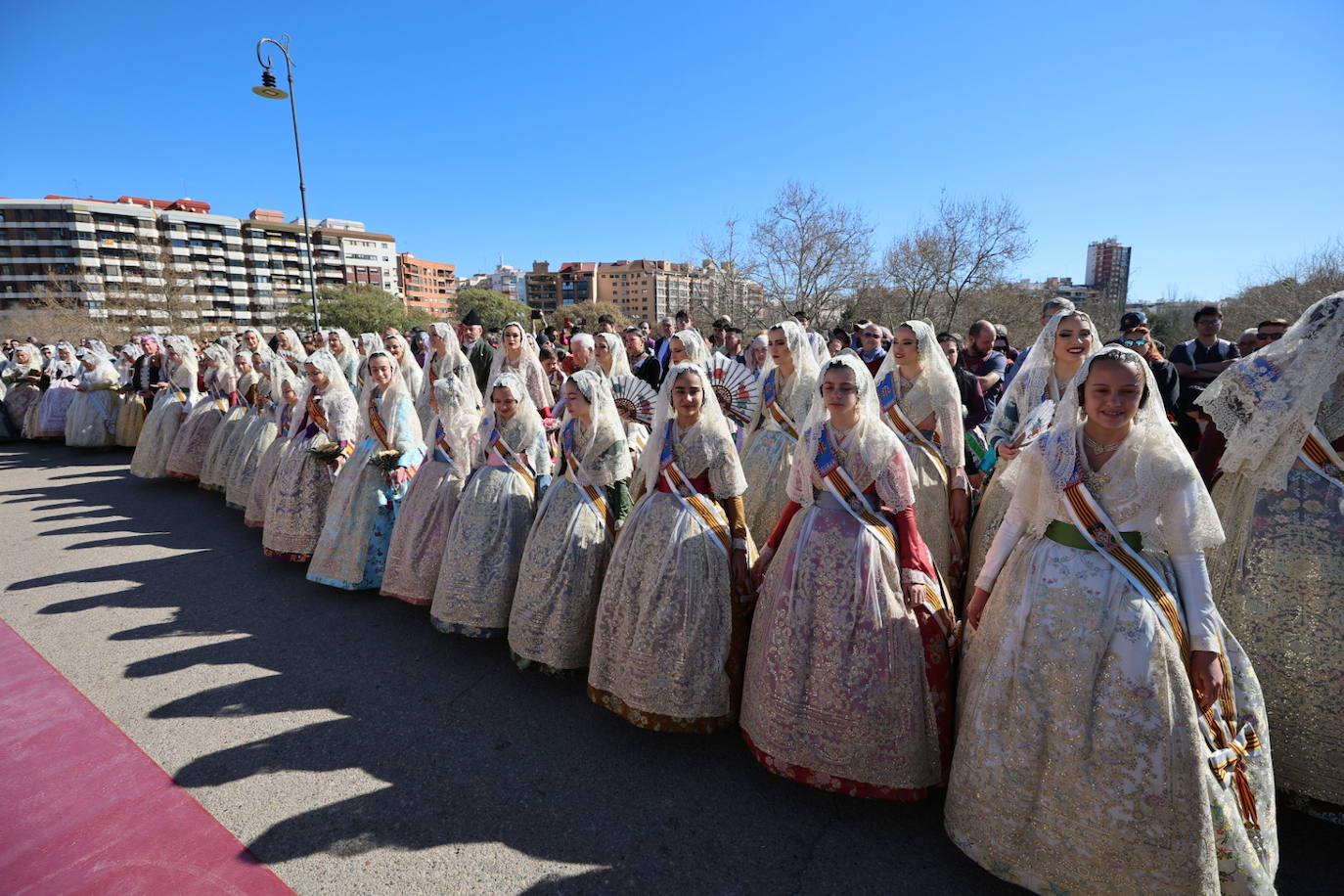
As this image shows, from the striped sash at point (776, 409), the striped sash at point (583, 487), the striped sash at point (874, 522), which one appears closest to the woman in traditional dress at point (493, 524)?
the striped sash at point (583, 487)

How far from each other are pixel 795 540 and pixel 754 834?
1167mm

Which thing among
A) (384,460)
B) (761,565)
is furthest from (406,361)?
(761,565)

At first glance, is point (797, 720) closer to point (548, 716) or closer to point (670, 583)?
point (670, 583)

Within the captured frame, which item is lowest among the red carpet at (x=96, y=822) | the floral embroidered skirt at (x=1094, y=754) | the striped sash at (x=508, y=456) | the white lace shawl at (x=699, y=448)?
the red carpet at (x=96, y=822)

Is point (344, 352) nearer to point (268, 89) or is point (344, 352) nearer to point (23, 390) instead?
point (268, 89)

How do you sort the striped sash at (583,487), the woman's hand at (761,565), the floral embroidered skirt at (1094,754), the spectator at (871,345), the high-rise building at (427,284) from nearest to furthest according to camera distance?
the floral embroidered skirt at (1094,754)
the woman's hand at (761,565)
the striped sash at (583,487)
the spectator at (871,345)
the high-rise building at (427,284)

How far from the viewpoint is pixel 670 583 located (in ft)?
9.73

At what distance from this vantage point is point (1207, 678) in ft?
6.35

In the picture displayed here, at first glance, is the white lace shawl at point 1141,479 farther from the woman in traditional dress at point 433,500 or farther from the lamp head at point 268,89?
the lamp head at point 268,89

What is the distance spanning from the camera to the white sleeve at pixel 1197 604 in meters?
1.94

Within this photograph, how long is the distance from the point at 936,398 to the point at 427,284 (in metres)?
114

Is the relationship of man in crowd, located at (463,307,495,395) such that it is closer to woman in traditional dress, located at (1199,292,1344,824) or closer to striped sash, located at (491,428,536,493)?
striped sash, located at (491,428,536,493)

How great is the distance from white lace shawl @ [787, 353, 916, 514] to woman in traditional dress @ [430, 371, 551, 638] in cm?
200

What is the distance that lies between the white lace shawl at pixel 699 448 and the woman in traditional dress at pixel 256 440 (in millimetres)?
5040
